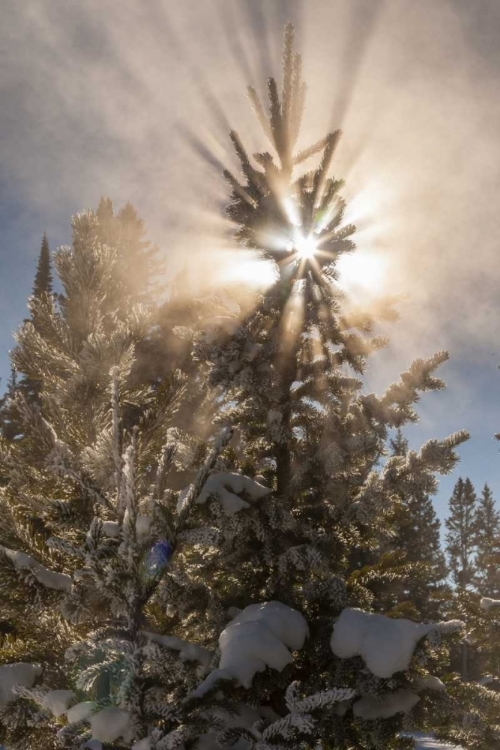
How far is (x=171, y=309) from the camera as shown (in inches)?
Result: 495

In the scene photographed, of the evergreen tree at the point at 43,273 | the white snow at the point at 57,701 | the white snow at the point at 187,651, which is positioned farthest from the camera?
the evergreen tree at the point at 43,273

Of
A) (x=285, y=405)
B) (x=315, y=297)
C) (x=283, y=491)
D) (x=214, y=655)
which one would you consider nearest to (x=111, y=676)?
(x=214, y=655)

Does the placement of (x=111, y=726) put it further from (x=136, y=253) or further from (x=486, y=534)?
(x=486, y=534)

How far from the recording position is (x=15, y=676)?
3756 mm

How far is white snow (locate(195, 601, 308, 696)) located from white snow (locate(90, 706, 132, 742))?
48 centimetres

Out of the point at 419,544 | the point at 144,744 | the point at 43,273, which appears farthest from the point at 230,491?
the point at 43,273

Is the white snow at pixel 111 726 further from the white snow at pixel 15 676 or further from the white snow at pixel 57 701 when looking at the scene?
the white snow at pixel 15 676

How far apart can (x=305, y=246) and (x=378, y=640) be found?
4832 mm

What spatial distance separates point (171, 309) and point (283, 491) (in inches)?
312

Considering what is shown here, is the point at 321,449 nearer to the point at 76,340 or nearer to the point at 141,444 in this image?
the point at 141,444

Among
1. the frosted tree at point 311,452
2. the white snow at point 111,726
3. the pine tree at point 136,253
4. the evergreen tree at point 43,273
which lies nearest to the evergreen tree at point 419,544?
Result: the frosted tree at point 311,452

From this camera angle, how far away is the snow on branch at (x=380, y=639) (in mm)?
3771

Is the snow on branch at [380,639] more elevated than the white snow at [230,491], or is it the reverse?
the white snow at [230,491]

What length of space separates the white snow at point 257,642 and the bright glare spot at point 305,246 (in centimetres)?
444
